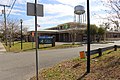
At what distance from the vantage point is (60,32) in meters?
70.3

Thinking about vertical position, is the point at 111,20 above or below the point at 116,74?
above

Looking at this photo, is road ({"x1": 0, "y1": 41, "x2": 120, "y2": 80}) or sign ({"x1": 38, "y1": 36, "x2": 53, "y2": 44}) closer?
road ({"x1": 0, "y1": 41, "x2": 120, "y2": 80})

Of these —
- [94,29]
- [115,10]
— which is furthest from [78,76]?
[94,29]

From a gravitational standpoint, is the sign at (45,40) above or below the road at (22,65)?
above

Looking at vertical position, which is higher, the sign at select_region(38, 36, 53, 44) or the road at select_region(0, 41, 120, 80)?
the sign at select_region(38, 36, 53, 44)

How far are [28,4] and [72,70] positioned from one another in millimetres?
3286

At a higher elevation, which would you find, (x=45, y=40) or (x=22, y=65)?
(x=45, y=40)

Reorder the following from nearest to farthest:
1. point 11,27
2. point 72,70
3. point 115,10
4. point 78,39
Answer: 1. point 72,70
2. point 115,10
3. point 11,27
4. point 78,39

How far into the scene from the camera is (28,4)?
8281 mm

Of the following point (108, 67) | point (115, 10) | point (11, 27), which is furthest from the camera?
point (11, 27)

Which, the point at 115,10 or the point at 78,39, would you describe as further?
the point at 78,39

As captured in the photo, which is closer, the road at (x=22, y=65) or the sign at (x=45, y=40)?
the road at (x=22, y=65)

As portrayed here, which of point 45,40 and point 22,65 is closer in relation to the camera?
point 22,65

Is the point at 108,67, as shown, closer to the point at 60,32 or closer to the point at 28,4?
the point at 28,4
